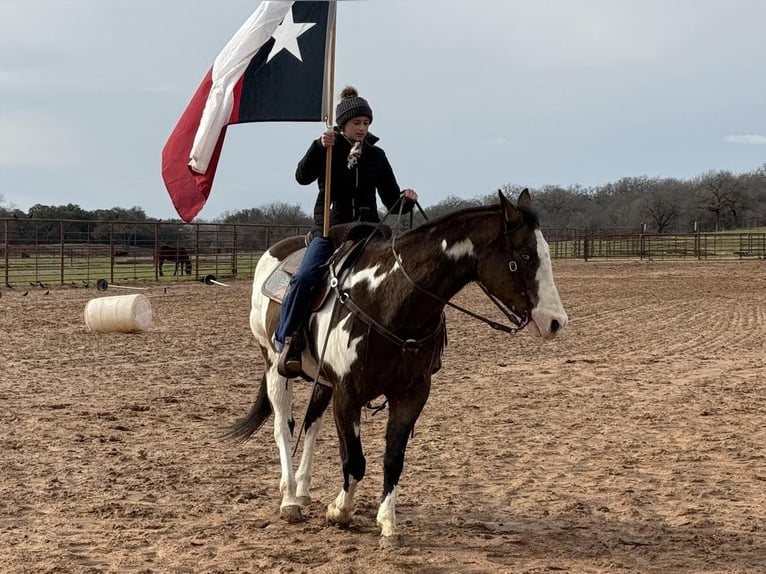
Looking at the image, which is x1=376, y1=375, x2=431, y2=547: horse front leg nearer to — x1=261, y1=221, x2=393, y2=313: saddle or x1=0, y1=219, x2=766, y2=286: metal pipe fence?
x1=261, y1=221, x2=393, y2=313: saddle

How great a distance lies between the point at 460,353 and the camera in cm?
1215

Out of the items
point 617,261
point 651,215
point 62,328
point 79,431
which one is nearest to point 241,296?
point 62,328

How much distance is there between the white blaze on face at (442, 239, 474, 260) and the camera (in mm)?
4329

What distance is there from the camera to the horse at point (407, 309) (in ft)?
13.6

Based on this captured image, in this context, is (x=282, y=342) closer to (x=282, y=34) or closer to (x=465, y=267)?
(x=465, y=267)

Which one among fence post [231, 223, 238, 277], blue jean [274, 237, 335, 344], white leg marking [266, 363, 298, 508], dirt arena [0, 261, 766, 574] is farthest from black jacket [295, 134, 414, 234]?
fence post [231, 223, 238, 277]

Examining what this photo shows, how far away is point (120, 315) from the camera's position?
44.7 ft

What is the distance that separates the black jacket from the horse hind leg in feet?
3.52

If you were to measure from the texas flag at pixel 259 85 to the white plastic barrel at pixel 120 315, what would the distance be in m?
8.72

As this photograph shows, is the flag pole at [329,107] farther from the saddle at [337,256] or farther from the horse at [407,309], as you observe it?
the horse at [407,309]

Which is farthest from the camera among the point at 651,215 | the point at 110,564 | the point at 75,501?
the point at 651,215

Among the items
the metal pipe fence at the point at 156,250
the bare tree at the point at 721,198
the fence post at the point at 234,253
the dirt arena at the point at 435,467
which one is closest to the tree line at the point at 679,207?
the bare tree at the point at 721,198

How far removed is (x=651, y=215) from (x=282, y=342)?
78783 millimetres

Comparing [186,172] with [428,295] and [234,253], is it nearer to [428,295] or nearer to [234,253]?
[428,295]
